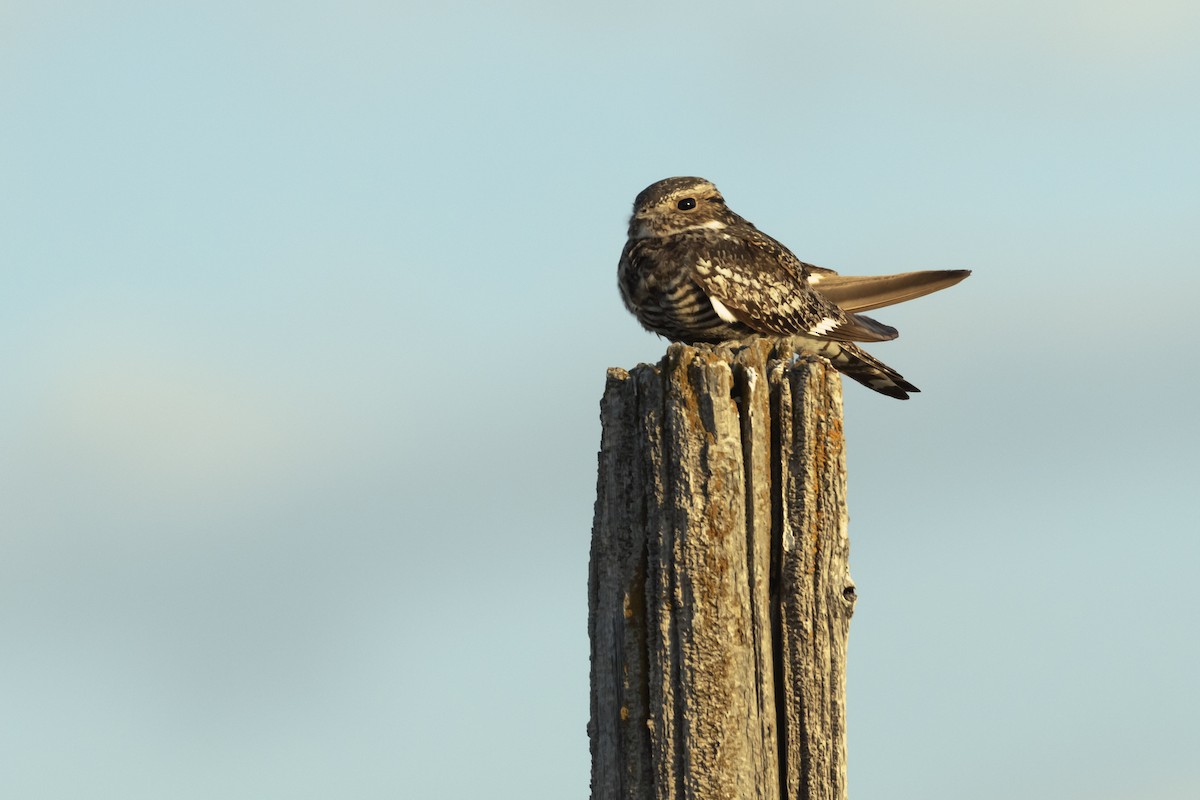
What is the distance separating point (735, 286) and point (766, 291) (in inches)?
13.3

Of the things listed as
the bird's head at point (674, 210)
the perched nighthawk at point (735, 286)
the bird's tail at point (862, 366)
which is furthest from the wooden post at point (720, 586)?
the bird's head at point (674, 210)

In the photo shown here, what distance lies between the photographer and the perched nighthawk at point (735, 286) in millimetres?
9711

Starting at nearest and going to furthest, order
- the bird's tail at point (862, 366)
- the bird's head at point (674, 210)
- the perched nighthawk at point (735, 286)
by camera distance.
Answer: the perched nighthawk at point (735, 286)
the bird's tail at point (862, 366)
the bird's head at point (674, 210)

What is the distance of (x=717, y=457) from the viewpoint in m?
4.73

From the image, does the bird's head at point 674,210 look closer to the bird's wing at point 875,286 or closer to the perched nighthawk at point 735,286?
the perched nighthawk at point 735,286

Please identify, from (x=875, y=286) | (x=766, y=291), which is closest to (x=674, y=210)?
(x=766, y=291)

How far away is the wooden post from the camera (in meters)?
4.64

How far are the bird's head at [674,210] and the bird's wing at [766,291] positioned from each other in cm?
28

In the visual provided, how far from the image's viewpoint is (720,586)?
469 cm

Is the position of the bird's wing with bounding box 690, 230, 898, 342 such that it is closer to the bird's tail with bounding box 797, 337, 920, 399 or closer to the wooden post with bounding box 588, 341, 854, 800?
the bird's tail with bounding box 797, 337, 920, 399

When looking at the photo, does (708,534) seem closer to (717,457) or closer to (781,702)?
(717,457)

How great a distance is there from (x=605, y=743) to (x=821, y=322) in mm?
6024

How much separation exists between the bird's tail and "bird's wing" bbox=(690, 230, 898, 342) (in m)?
0.09

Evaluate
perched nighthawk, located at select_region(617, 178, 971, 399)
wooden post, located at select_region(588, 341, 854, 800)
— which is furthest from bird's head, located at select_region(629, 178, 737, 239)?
wooden post, located at select_region(588, 341, 854, 800)
